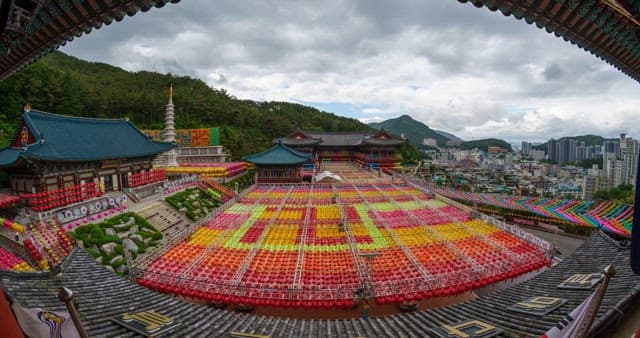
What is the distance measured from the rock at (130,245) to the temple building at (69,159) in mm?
4897

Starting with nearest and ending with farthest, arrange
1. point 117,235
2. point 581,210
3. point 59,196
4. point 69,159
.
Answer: point 117,235
point 59,196
point 69,159
point 581,210

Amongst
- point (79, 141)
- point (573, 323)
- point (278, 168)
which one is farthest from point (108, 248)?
point (278, 168)

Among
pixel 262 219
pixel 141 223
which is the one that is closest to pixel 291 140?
pixel 262 219

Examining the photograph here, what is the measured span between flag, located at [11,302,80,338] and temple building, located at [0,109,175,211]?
15.1m

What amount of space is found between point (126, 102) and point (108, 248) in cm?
5576

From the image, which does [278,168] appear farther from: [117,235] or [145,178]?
[117,235]

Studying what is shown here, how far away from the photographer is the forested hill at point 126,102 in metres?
38.5

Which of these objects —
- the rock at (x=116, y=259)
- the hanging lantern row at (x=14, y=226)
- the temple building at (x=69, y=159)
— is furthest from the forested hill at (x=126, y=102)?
the rock at (x=116, y=259)

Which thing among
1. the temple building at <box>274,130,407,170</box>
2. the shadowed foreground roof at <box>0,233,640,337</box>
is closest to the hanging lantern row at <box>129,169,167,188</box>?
the temple building at <box>274,130,407,170</box>

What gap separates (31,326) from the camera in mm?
5051

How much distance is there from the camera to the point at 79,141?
2097cm

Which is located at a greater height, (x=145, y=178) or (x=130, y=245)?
(x=145, y=178)

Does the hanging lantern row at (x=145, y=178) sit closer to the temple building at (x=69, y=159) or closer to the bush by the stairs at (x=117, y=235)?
the temple building at (x=69, y=159)

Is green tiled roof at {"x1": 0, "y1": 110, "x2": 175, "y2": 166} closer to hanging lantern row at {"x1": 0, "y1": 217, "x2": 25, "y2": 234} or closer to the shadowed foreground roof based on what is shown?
hanging lantern row at {"x1": 0, "y1": 217, "x2": 25, "y2": 234}
